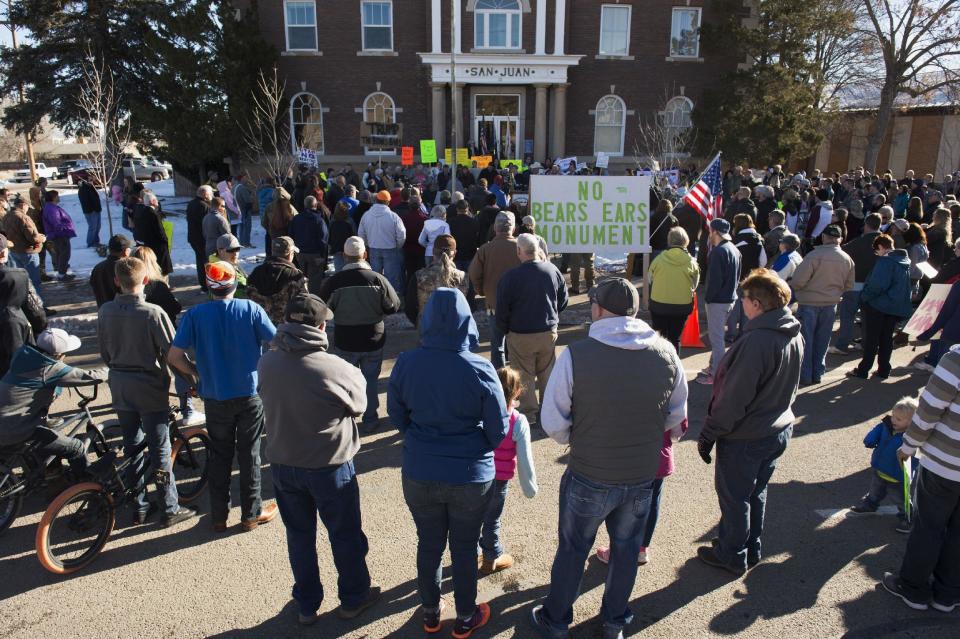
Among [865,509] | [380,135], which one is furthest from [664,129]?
[865,509]

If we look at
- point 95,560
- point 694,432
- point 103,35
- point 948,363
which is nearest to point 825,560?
point 948,363

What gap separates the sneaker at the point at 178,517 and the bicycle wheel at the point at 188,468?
20 cm

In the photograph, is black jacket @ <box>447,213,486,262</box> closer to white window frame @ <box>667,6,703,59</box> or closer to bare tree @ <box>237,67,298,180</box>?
bare tree @ <box>237,67,298,180</box>

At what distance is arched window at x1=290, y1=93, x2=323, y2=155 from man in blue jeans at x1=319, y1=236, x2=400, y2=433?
21.8 m

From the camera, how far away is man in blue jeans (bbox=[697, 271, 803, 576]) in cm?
375

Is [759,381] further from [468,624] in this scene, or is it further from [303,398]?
[303,398]

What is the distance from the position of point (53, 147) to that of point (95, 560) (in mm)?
89887

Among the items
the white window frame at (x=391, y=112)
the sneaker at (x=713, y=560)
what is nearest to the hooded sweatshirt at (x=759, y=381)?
the sneaker at (x=713, y=560)

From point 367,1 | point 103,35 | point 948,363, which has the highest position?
point 367,1

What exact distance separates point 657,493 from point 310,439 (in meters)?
2.08

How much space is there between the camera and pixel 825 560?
4.36 m

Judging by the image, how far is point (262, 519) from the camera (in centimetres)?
477

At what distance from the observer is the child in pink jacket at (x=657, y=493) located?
3749mm

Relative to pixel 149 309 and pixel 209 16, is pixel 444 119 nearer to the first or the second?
pixel 209 16
